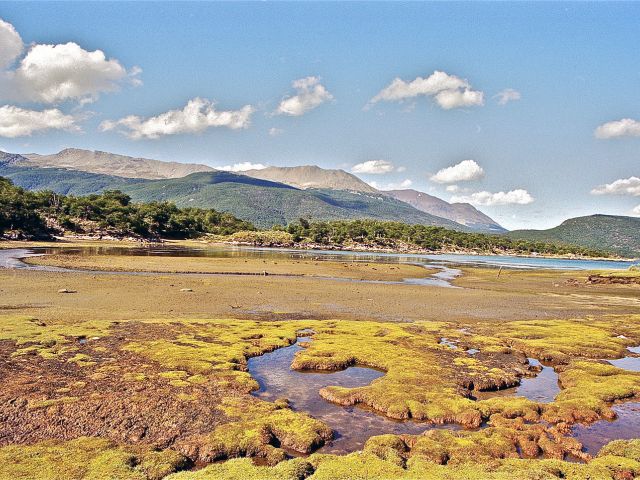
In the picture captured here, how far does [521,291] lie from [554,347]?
37.9 meters

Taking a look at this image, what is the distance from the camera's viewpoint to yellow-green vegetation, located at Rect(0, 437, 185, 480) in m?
10.8

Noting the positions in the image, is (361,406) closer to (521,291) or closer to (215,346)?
(215,346)

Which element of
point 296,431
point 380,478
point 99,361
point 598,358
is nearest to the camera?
point 380,478

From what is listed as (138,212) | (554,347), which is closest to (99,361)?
(554,347)

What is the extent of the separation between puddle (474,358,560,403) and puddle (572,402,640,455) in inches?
105

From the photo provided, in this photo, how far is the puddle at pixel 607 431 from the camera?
49.9 feet

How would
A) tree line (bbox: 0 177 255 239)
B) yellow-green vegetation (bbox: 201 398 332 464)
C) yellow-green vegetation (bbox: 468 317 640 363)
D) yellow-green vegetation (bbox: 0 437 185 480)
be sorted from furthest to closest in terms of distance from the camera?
tree line (bbox: 0 177 255 239), yellow-green vegetation (bbox: 468 317 640 363), yellow-green vegetation (bbox: 201 398 332 464), yellow-green vegetation (bbox: 0 437 185 480)

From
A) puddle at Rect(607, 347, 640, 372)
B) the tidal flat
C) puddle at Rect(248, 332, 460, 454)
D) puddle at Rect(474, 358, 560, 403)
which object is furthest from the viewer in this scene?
puddle at Rect(607, 347, 640, 372)

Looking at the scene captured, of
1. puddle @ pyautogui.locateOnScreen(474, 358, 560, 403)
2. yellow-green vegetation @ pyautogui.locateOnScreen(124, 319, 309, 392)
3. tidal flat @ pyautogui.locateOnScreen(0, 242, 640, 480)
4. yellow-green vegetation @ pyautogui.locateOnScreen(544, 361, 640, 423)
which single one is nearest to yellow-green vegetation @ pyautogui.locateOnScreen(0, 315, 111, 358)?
tidal flat @ pyautogui.locateOnScreen(0, 242, 640, 480)

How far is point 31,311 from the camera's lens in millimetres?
30750

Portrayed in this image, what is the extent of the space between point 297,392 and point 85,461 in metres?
9.18

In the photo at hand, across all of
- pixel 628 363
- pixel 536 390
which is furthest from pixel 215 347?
pixel 628 363

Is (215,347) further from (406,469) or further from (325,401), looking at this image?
(406,469)

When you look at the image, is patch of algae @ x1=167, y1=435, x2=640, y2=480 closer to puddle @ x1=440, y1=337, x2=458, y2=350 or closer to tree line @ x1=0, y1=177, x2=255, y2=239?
puddle @ x1=440, y1=337, x2=458, y2=350
